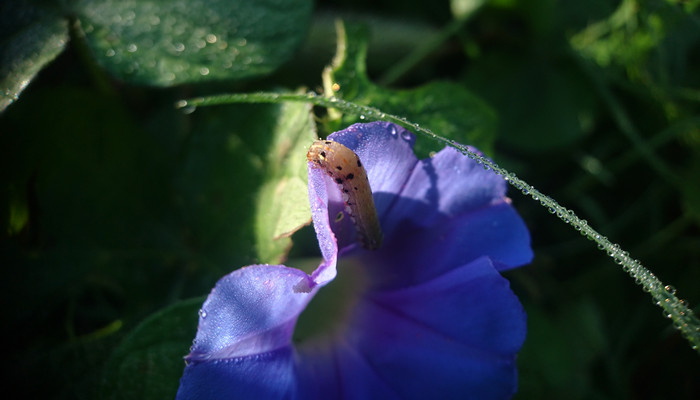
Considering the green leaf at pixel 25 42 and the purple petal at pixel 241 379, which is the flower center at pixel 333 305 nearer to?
the purple petal at pixel 241 379

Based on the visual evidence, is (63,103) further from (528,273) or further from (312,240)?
(528,273)

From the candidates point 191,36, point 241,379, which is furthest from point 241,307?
point 191,36

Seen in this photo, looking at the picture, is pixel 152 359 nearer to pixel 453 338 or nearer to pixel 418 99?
pixel 453 338

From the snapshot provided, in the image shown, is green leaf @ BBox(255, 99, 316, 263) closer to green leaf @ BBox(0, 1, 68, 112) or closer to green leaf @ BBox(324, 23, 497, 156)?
green leaf @ BBox(324, 23, 497, 156)

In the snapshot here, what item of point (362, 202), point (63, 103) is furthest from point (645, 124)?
point (63, 103)

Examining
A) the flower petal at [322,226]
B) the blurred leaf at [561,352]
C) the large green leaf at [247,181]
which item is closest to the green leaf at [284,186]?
the large green leaf at [247,181]

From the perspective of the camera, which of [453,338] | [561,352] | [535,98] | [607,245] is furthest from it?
[535,98]
